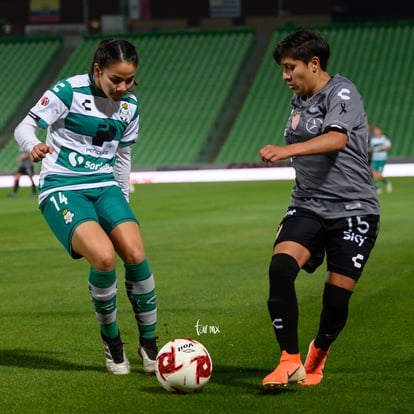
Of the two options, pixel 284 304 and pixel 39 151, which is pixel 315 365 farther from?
pixel 39 151

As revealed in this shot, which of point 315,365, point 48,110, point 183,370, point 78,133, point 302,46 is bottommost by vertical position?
point 315,365

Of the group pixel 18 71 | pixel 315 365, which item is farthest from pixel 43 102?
pixel 18 71

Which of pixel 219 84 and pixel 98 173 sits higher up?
pixel 98 173

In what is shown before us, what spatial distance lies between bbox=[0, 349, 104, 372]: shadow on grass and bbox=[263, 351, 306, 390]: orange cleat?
163 cm

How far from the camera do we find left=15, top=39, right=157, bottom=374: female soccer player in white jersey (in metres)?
7.32

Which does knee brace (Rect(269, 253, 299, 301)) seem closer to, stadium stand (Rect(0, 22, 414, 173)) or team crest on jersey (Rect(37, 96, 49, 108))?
team crest on jersey (Rect(37, 96, 49, 108))

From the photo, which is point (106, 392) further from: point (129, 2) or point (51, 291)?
point (129, 2)

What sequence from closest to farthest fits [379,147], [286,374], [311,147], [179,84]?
1. [311,147]
2. [286,374]
3. [379,147]
4. [179,84]

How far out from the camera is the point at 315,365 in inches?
282

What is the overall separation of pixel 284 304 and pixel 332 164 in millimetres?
938

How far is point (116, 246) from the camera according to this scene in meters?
7.50

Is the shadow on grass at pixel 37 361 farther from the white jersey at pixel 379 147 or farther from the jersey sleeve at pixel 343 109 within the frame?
the white jersey at pixel 379 147

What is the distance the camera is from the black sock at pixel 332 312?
6914 millimetres

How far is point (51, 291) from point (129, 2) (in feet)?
130
